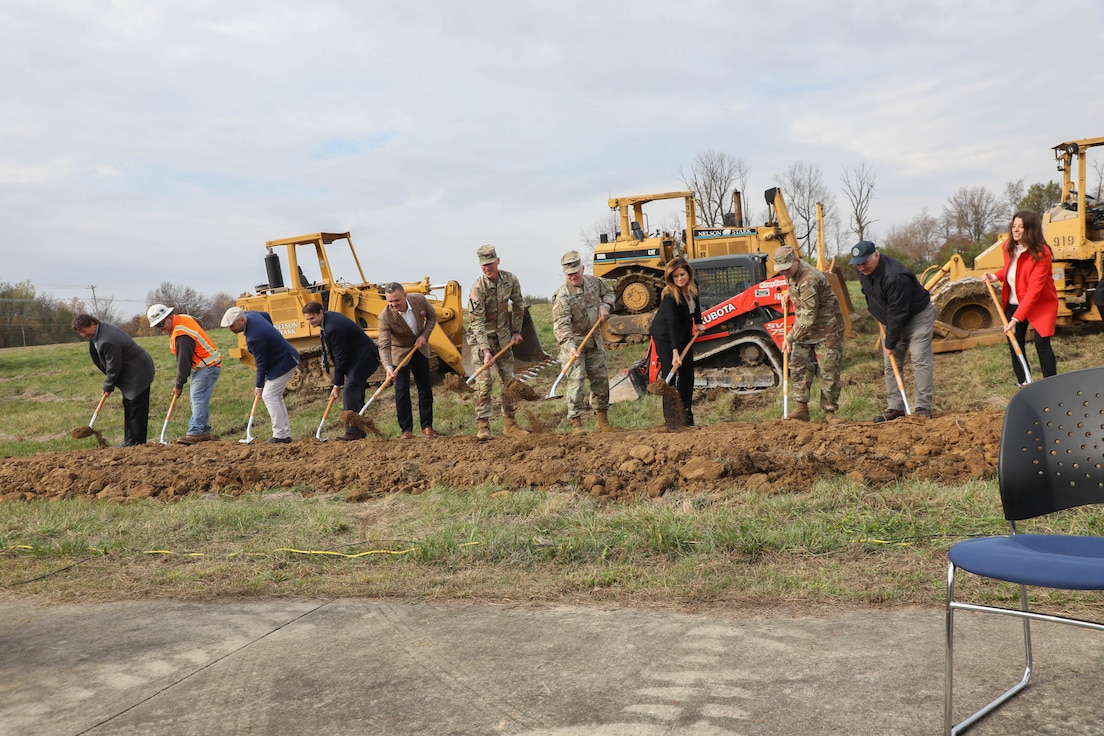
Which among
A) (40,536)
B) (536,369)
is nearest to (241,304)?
(536,369)

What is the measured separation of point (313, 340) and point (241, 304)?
1404 mm

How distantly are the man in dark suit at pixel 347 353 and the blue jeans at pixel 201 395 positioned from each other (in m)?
1.47

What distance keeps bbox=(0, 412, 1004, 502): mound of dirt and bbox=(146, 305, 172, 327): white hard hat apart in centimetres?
170

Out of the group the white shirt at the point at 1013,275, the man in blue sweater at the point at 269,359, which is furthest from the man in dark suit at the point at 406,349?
the white shirt at the point at 1013,275

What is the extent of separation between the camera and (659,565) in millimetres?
4969

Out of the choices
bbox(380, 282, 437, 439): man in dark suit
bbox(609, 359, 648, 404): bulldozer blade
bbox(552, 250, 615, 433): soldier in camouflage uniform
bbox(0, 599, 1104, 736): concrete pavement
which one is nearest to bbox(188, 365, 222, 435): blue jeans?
bbox(380, 282, 437, 439): man in dark suit

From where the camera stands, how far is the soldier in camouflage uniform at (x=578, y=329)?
907cm

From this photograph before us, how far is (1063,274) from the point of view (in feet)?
41.5

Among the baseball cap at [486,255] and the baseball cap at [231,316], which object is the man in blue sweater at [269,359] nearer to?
the baseball cap at [231,316]

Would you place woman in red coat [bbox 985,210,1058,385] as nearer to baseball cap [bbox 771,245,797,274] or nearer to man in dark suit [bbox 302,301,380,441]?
baseball cap [bbox 771,245,797,274]

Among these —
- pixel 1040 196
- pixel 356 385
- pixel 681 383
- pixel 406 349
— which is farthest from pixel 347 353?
pixel 1040 196

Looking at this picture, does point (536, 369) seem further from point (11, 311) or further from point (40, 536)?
point (11, 311)

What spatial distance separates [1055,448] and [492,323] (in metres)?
6.86

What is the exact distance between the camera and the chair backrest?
310 centimetres
